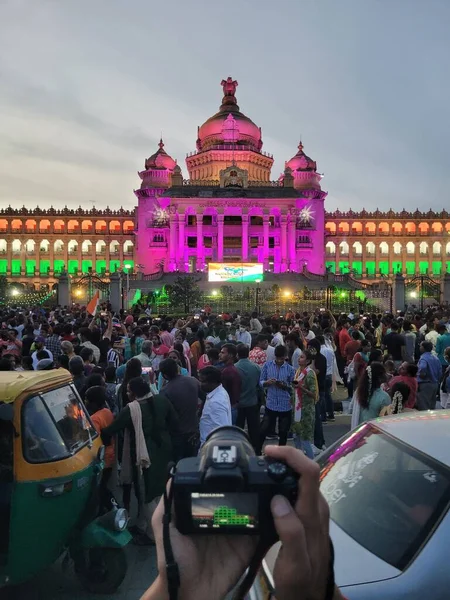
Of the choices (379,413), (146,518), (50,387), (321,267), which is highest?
(321,267)

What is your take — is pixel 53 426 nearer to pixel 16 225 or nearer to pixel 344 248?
pixel 344 248

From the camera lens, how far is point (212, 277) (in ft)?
165

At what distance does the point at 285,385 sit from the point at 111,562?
464cm

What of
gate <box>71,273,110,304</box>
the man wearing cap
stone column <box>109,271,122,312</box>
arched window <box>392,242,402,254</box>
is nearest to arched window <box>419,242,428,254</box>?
arched window <box>392,242,402,254</box>

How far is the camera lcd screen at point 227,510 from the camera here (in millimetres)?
1910

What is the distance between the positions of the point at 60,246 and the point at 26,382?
9105cm

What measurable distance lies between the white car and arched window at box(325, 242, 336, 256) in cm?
9058

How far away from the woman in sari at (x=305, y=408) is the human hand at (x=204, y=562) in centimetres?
741

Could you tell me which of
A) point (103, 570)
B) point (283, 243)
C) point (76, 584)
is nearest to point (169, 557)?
point (103, 570)

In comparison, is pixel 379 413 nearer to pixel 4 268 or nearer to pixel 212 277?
pixel 212 277

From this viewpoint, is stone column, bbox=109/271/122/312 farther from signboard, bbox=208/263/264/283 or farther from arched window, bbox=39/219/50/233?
arched window, bbox=39/219/50/233

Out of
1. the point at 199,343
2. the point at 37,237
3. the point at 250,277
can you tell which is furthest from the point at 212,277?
the point at 37,237

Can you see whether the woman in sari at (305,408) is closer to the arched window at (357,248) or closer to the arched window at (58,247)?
the arched window at (357,248)

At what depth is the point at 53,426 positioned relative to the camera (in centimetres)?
520
